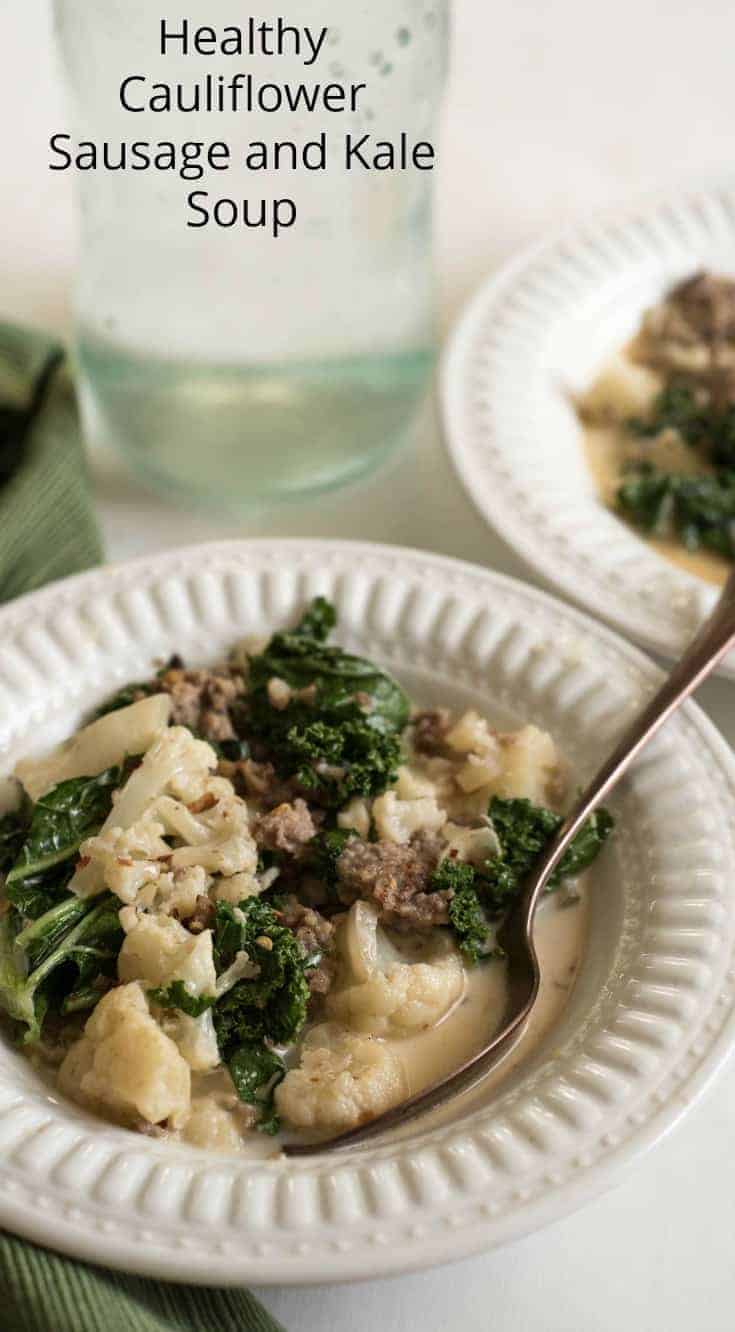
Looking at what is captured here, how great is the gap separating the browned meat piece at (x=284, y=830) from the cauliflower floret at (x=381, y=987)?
0.49 feet

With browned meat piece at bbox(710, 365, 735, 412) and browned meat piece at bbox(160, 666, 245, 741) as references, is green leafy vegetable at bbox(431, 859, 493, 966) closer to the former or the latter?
browned meat piece at bbox(160, 666, 245, 741)

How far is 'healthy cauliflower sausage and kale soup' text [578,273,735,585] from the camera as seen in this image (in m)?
3.40

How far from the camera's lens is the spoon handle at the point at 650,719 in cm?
243

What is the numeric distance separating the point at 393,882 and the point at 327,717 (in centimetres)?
36

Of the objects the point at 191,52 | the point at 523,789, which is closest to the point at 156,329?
the point at 191,52

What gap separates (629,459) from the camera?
3604mm

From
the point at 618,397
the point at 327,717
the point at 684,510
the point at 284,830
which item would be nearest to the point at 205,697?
the point at 327,717

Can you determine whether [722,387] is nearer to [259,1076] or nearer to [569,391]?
[569,391]

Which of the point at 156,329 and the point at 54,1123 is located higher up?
the point at 156,329

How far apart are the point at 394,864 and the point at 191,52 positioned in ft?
5.57

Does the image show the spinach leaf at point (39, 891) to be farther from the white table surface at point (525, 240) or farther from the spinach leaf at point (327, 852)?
the white table surface at point (525, 240)

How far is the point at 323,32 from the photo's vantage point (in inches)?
120

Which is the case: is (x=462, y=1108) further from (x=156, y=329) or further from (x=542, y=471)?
(x=156, y=329)

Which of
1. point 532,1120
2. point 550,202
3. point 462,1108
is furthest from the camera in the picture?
point 550,202
